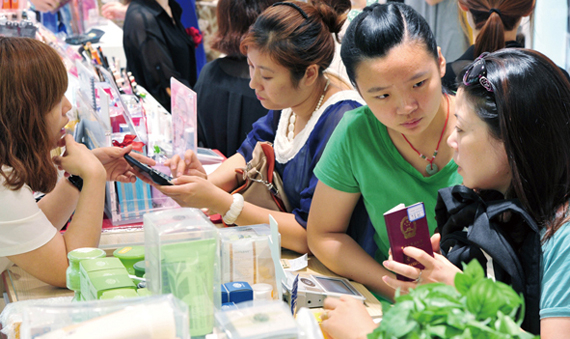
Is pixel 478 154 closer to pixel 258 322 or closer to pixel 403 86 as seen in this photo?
pixel 403 86

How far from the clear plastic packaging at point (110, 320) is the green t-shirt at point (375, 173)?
35.1 inches

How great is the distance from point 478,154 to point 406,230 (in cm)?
28

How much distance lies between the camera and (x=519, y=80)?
3.99 feet

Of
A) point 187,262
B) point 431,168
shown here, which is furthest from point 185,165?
point 187,262

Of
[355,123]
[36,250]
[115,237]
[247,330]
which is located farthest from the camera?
[115,237]

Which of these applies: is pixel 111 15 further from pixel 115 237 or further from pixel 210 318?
pixel 210 318

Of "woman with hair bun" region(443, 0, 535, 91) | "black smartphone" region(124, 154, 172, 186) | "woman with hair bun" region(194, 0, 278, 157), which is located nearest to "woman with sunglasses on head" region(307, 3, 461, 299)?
"black smartphone" region(124, 154, 172, 186)

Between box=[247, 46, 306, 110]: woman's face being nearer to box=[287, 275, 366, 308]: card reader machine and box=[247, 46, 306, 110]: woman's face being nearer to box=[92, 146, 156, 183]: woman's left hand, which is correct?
box=[92, 146, 156, 183]: woman's left hand

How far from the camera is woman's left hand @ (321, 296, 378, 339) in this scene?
1.14m

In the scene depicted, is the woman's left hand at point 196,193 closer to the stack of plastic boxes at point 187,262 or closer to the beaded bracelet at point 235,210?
the beaded bracelet at point 235,210

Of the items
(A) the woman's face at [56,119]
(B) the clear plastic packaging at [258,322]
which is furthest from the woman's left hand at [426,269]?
(A) the woman's face at [56,119]

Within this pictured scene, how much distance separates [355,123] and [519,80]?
23.5 inches

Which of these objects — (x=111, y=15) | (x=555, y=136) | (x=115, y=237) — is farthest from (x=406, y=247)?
(x=111, y=15)

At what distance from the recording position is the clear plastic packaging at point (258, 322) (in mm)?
920
